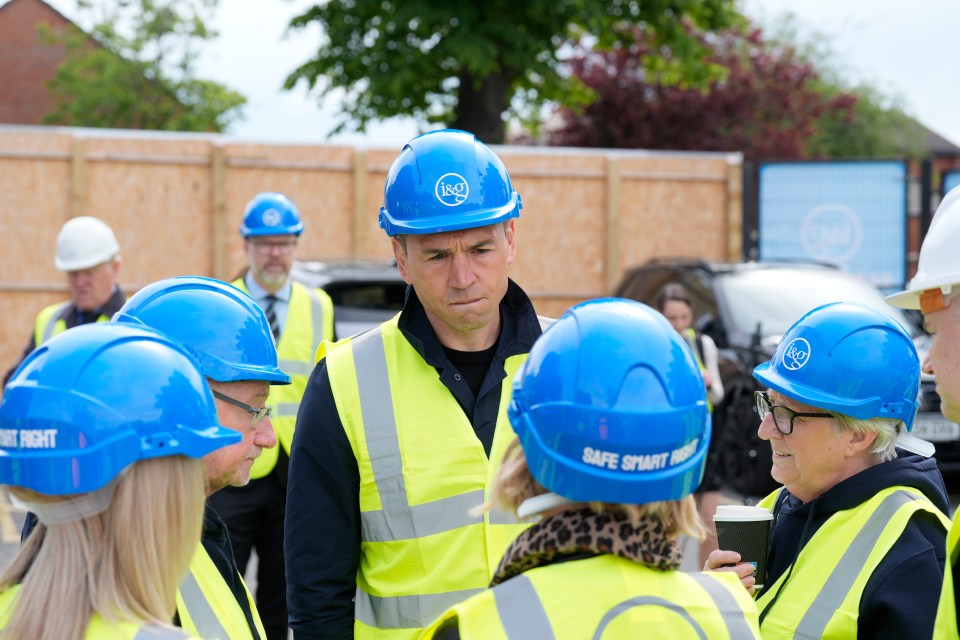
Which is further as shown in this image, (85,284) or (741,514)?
(85,284)

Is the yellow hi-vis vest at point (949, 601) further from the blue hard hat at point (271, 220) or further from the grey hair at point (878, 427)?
the blue hard hat at point (271, 220)

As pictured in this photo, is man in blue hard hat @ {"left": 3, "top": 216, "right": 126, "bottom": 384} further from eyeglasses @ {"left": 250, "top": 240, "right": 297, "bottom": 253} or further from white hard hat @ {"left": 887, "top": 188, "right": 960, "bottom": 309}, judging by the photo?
white hard hat @ {"left": 887, "top": 188, "right": 960, "bottom": 309}

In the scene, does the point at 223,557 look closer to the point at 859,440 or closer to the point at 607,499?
the point at 607,499

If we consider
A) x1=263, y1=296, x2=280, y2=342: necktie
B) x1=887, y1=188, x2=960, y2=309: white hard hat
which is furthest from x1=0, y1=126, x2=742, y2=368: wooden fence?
x1=887, y1=188, x2=960, y2=309: white hard hat

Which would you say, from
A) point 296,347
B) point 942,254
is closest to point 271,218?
point 296,347

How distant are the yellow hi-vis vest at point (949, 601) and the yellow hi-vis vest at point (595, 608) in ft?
2.11

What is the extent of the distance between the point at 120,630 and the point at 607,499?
792 millimetres

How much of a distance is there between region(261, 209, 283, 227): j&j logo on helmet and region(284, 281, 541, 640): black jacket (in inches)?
142

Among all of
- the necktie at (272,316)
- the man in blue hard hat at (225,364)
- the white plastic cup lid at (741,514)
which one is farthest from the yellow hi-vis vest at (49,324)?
the white plastic cup lid at (741,514)

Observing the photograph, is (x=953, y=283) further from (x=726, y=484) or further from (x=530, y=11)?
(x=530, y=11)

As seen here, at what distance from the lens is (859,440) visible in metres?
2.98

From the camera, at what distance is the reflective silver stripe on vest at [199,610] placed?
7.44ft

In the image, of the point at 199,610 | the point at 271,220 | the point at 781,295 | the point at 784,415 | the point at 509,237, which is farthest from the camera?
the point at 781,295

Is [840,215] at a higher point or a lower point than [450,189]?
lower
